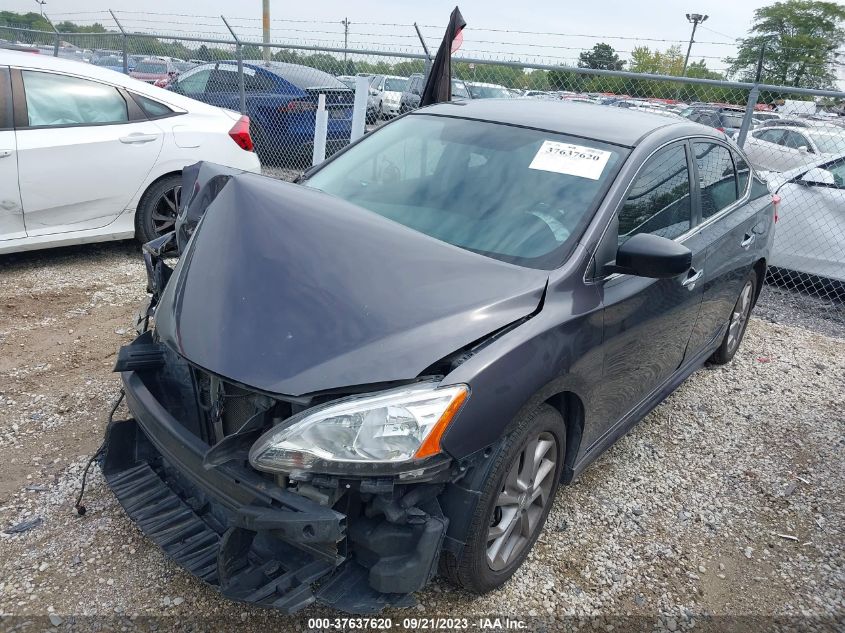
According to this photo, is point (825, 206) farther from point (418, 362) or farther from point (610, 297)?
point (418, 362)

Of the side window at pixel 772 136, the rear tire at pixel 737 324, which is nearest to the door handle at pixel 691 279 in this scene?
the rear tire at pixel 737 324

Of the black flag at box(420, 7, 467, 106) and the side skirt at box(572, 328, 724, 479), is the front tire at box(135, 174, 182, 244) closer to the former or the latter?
the black flag at box(420, 7, 467, 106)

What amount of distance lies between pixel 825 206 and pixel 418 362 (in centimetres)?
591

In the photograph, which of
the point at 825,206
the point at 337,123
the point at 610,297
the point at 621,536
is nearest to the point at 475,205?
the point at 610,297

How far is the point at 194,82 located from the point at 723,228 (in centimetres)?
922

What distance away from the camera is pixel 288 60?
971 cm

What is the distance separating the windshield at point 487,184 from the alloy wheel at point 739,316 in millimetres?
2164

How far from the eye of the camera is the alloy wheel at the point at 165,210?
18.1ft

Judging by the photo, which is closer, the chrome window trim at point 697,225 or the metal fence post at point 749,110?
A: the chrome window trim at point 697,225

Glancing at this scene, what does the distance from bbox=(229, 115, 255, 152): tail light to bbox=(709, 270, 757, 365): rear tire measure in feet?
14.2

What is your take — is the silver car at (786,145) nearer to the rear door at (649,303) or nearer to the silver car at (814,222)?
the silver car at (814,222)

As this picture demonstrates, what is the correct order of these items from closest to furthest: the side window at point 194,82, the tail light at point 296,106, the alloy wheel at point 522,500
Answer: the alloy wheel at point 522,500, the tail light at point 296,106, the side window at point 194,82

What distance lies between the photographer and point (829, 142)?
26.0 feet

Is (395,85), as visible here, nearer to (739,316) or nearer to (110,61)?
(110,61)
